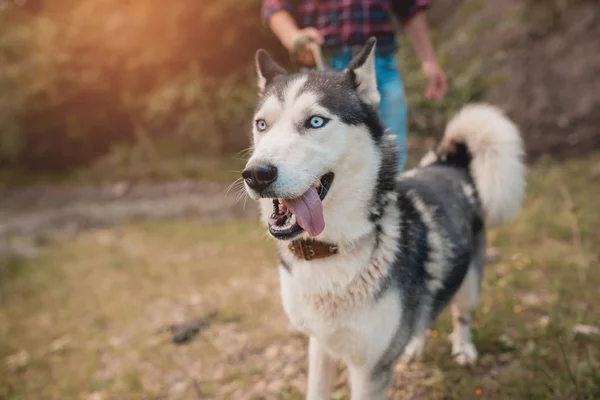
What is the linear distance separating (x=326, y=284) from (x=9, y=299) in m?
4.85

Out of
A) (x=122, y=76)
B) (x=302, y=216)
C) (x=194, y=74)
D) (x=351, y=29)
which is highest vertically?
(x=122, y=76)

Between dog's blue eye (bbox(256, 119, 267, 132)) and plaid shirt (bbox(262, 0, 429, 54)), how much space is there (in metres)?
1.11

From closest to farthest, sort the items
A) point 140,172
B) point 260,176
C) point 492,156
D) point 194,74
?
point 260,176
point 492,156
point 194,74
point 140,172

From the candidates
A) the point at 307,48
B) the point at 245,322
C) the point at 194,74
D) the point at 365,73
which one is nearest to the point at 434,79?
the point at 307,48

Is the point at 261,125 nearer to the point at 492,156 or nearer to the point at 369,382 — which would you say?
the point at 369,382

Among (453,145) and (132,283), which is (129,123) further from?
(453,145)

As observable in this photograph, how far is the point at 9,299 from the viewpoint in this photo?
5.12 meters

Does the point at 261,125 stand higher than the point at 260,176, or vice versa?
the point at 261,125

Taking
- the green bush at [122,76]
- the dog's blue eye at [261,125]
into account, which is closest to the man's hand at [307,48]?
the dog's blue eye at [261,125]

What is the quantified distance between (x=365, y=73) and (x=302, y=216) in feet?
2.18

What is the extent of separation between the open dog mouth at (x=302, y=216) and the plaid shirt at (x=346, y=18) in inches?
51.4

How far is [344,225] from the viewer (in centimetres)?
177

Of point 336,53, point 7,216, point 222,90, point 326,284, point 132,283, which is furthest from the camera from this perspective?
point 7,216

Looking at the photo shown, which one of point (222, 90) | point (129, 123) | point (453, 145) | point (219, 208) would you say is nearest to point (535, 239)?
point (453, 145)
